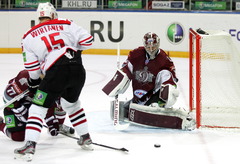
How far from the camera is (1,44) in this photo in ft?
32.6

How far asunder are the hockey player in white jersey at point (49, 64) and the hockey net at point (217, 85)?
1254 mm

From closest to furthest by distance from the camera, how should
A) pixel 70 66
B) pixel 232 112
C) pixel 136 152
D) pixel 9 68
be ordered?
pixel 70 66 → pixel 136 152 → pixel 232 112 → pixel 9 68

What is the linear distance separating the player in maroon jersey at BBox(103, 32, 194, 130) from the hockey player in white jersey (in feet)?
2.87

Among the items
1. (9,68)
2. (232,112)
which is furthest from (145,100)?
(9,68)

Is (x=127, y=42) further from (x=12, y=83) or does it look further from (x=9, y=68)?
(x=12, y=83)

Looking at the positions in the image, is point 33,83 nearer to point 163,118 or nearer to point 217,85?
point 163,118

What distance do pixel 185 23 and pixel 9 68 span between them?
134 inches

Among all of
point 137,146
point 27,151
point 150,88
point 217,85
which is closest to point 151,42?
point 150,88

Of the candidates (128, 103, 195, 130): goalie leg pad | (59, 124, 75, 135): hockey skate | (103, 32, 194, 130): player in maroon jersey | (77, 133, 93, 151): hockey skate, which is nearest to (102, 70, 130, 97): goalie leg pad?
(103, 32, 194, 130): player in maroon jersey

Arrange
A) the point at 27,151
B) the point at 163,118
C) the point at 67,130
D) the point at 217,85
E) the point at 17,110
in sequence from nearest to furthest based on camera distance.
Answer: the point at 27,151 < the point at 17,110 < the point at 67,130 < the point at 163,118 < the point at 217,85

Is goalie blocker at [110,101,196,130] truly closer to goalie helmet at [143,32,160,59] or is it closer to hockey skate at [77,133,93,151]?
goalie helmet at [143,32,160,59]

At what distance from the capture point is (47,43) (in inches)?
134

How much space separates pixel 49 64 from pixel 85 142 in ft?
2.12

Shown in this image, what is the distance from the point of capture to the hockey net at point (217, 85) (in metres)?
4.37
